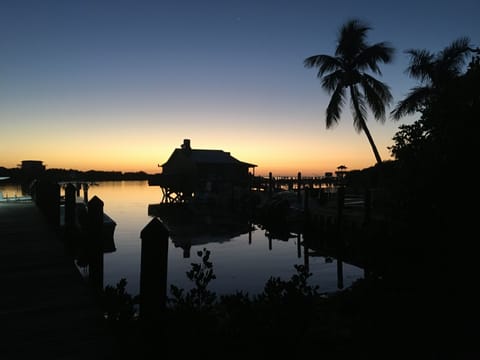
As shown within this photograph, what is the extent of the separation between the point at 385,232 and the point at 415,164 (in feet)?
7.44

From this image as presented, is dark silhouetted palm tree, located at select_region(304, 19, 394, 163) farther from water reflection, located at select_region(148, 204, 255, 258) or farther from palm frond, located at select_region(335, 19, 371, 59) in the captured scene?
water reflection, located at select_region(148, 204, 255, 258)

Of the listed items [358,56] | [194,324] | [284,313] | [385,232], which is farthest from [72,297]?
[358,56]

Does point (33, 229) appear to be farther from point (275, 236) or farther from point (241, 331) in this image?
point (275, 236)

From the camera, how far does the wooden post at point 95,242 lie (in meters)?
6.58

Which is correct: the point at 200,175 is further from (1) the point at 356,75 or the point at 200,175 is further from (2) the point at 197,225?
(1) the point at 356,75

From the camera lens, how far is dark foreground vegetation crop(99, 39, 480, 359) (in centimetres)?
444

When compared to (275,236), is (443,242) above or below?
above

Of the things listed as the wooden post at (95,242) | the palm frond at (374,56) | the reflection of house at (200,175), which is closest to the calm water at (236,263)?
the wooden post at (95,242)

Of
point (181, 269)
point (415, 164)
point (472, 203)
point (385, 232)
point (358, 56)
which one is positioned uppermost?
point (358, 56)

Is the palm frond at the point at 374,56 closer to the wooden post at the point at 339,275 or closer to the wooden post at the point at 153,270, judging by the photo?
the wooden post at the point at 339,275

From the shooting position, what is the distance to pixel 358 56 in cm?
2773

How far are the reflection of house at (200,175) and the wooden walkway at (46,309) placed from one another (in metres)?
37.9

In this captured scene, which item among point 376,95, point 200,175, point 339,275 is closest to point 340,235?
point 339,275

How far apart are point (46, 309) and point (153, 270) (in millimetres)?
2102
